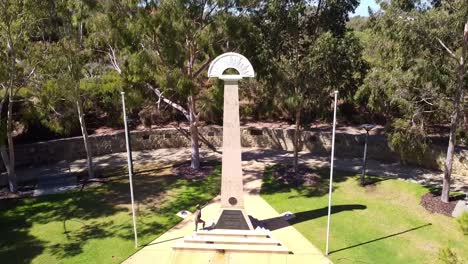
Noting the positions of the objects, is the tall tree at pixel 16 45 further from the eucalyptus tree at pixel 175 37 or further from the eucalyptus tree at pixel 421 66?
the eucalyptus tree at pixel 421 66

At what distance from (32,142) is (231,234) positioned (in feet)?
47.3

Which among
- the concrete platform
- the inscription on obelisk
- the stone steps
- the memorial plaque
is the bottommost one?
the concrete platform

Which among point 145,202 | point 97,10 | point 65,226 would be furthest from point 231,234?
point 97,10

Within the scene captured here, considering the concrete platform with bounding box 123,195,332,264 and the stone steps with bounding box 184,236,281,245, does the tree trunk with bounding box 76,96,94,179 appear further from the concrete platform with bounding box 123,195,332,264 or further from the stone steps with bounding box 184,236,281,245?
the stone steps with bounding box 184,236,281,245

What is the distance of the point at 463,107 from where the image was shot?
1644 centimetres

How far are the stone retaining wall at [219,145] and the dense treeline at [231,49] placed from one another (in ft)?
8.79

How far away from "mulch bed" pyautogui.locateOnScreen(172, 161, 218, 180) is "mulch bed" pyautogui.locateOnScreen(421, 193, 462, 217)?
9.77 metres

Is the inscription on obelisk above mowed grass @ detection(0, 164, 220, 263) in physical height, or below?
above

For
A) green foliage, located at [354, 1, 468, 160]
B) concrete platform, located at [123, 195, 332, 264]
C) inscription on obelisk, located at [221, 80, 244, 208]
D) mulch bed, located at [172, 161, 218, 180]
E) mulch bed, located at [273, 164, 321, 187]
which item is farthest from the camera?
mulch bed, located at [172, 161, 218, 180]

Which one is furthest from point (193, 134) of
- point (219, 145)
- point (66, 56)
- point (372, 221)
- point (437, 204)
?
point (437, 204)

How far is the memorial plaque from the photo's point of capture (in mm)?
13706

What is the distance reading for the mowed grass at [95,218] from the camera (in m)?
13.4

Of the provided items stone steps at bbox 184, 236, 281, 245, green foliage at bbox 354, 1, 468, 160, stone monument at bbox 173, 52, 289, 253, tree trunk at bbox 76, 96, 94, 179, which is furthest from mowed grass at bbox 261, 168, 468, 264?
tree trunk at bbox 76, 96, 94, 179

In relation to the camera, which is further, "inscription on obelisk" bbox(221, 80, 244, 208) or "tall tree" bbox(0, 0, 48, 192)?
"tall tree" bbox(0, 0, 48, 192)
